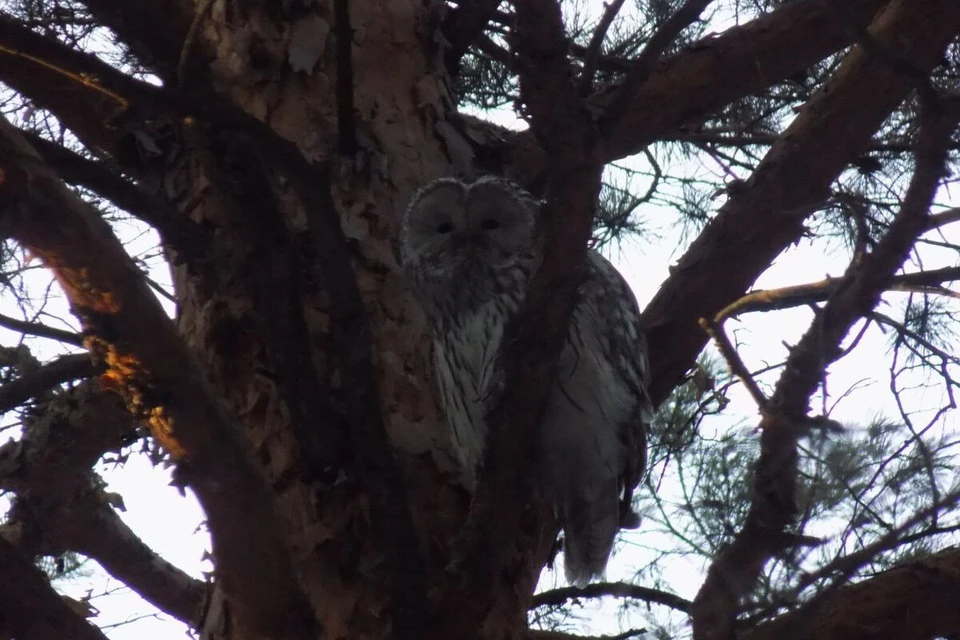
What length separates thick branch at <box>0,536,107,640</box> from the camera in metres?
2.01

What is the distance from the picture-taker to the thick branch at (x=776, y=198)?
114 inches

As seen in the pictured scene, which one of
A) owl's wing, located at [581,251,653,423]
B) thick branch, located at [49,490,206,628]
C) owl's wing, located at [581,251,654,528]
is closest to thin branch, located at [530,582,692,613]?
owl's wing, located at [581,251,654,528]

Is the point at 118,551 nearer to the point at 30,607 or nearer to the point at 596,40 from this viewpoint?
the point at 30,607

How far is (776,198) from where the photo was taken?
293 cm

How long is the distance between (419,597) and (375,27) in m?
1.53

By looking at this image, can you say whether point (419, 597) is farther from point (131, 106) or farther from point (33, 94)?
point (33, 94)

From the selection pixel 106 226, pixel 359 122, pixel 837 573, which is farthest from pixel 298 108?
pixel 837 573

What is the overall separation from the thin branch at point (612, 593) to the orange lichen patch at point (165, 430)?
47.4 inches

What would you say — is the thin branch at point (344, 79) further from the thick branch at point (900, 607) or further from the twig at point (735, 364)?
the thick branch at point (900, 607)

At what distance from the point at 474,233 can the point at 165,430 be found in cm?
156

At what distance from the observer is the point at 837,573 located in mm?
1530

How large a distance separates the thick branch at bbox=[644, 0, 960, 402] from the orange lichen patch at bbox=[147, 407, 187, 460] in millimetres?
1466

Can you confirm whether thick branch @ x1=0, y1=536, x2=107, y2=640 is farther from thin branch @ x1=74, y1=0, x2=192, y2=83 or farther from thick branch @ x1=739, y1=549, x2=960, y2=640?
thick branch @ x1=739, y1=549, x2=960, y2=640

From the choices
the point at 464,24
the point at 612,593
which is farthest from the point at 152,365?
the point at 464,24
